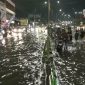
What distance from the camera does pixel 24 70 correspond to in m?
16.5

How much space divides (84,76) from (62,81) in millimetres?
1649

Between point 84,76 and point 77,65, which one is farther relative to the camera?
point 77,65

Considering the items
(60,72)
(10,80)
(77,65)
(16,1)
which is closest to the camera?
(10,80)

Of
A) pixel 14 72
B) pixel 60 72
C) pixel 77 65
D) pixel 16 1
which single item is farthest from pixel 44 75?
pixel 16 1

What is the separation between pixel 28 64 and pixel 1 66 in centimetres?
174

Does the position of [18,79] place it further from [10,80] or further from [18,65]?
[18,65]

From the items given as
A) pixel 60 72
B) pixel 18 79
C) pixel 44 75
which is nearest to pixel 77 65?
pixel 60 72

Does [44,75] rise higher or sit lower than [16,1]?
lower

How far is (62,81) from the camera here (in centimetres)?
1291

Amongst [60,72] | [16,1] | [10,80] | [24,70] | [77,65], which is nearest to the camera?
[10,80]

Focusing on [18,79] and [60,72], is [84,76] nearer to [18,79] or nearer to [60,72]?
[60,72]

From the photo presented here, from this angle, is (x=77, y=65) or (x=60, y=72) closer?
(x=60, y=72)

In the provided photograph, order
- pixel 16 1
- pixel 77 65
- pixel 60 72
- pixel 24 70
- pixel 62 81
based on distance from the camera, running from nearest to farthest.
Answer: pixel 62 81
pixel 60 72
pixel 24 70
pixel 77 65
pixel 16 1

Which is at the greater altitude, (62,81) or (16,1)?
(16,1)
